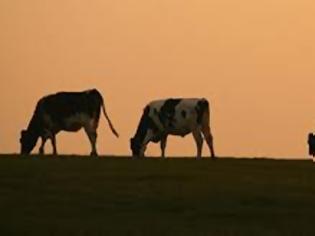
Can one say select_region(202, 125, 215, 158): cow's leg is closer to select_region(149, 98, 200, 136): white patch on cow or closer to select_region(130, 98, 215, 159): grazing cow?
select_region(130, 98, 215, 159): grazing cow

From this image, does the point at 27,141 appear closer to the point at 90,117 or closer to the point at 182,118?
the point at 90,117

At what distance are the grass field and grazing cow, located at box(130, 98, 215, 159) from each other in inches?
479

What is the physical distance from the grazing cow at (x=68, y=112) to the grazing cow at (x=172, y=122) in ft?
7.12

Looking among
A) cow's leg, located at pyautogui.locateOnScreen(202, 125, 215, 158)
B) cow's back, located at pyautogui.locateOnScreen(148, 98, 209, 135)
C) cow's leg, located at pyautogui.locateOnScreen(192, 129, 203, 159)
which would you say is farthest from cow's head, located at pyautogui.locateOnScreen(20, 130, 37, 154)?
cow's leg, located at pyautogui.locateOnScreen(202, 125, 215, 158)

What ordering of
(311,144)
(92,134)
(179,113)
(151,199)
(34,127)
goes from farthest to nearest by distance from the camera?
(311,144) < (34,127) < (179,113) < (92,134) < (151,199)

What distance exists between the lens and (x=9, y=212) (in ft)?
59.1

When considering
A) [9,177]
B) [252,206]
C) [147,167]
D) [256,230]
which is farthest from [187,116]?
[256,230]

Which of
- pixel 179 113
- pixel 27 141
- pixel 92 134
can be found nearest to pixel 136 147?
pixel 179 113

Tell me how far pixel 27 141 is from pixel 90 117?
3370 millimetres

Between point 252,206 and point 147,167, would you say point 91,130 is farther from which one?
point 252,206

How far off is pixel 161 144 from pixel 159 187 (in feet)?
64.4

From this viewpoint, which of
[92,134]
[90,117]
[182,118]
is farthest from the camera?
[182,118]

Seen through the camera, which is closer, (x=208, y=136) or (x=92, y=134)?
(x=92, y=134)

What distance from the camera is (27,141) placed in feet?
135
